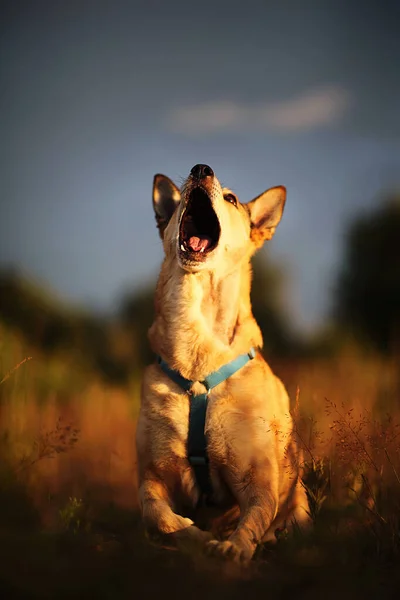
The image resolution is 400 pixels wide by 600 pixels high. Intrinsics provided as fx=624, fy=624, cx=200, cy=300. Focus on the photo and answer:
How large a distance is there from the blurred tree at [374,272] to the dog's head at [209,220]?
29.0 ft

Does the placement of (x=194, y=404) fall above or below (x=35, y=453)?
above

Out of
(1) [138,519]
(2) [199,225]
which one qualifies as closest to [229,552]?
(1) [138,519]

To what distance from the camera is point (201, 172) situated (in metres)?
4.37

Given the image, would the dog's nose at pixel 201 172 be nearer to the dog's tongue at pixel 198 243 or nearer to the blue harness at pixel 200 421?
the dog's tongue at pixel 198 243

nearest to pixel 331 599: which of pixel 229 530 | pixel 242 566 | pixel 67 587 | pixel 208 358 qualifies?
pixel 242 566

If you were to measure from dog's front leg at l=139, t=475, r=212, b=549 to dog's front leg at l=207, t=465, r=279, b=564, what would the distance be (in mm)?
188

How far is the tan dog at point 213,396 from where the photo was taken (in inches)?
148

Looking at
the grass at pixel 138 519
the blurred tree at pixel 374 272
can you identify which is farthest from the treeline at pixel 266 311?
the grass at pixel 138 519

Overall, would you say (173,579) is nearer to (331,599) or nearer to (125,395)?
(331,599)

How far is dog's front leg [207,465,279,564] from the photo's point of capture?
3176 mm

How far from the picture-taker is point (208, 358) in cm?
410

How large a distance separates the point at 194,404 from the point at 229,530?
33.0 inches

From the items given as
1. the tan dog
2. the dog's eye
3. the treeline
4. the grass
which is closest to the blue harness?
the tan dog

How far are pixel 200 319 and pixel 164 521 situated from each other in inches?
53.1
